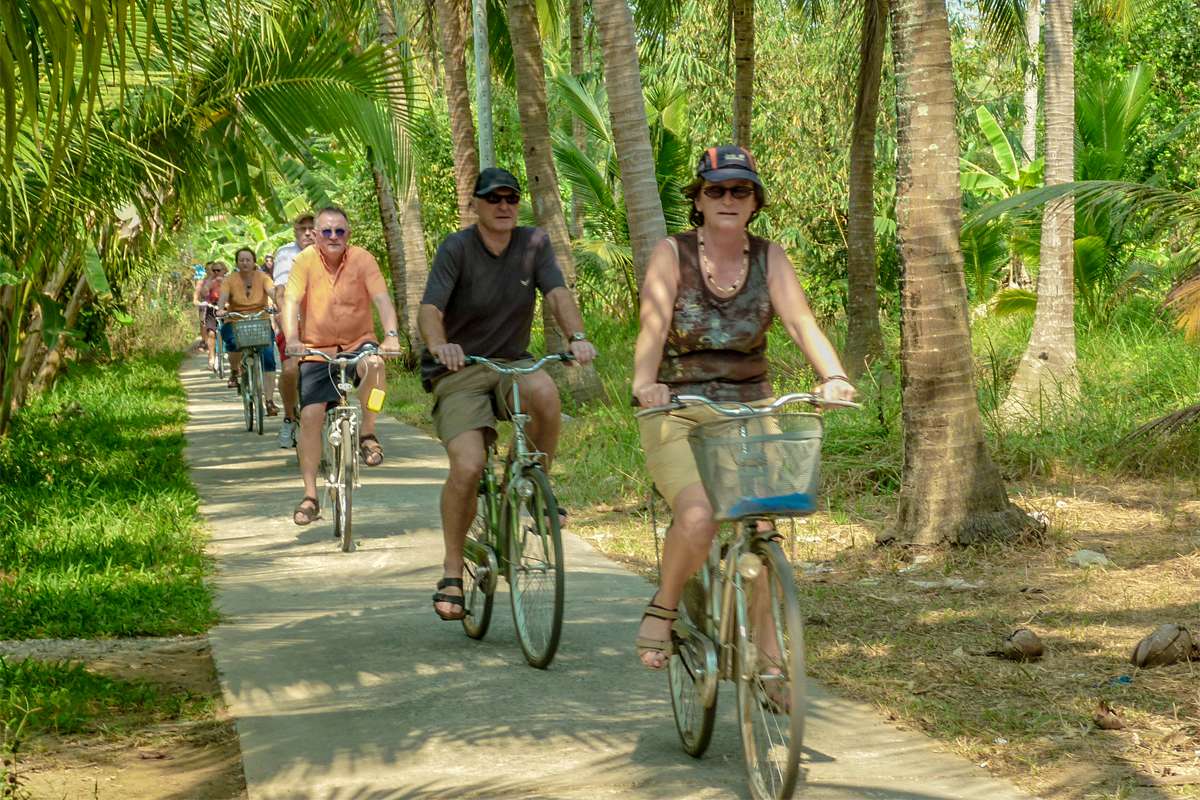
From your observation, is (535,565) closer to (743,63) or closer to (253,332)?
(253,332)

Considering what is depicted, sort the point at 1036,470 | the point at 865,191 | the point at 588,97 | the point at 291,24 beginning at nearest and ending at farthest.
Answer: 1. the point at 1036,470
2. the point at 291,24
3. the point at 865,191
4. the point at 588,97

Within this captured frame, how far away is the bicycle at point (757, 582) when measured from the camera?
430 centimetres

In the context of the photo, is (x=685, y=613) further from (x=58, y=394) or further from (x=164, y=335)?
(x=164, y=335)

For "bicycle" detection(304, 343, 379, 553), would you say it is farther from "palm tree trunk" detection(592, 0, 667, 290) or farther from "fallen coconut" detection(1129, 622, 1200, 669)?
"fallen coconut" detection(1129, 622, 1200, 669)

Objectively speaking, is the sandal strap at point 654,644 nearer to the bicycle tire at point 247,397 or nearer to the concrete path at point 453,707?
the concrete path at point 453,707

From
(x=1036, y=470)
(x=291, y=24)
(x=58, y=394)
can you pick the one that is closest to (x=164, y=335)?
(x=58, y=394)

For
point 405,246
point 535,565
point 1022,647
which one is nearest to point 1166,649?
point 1022,647

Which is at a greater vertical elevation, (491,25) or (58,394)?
(491,25)

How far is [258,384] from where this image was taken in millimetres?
15938

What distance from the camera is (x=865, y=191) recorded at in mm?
15172

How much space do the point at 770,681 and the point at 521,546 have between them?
7.48ft

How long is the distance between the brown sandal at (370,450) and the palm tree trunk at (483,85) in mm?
9174

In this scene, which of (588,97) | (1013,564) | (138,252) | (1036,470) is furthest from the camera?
(588,97)

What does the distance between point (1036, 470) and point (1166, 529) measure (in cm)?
146
